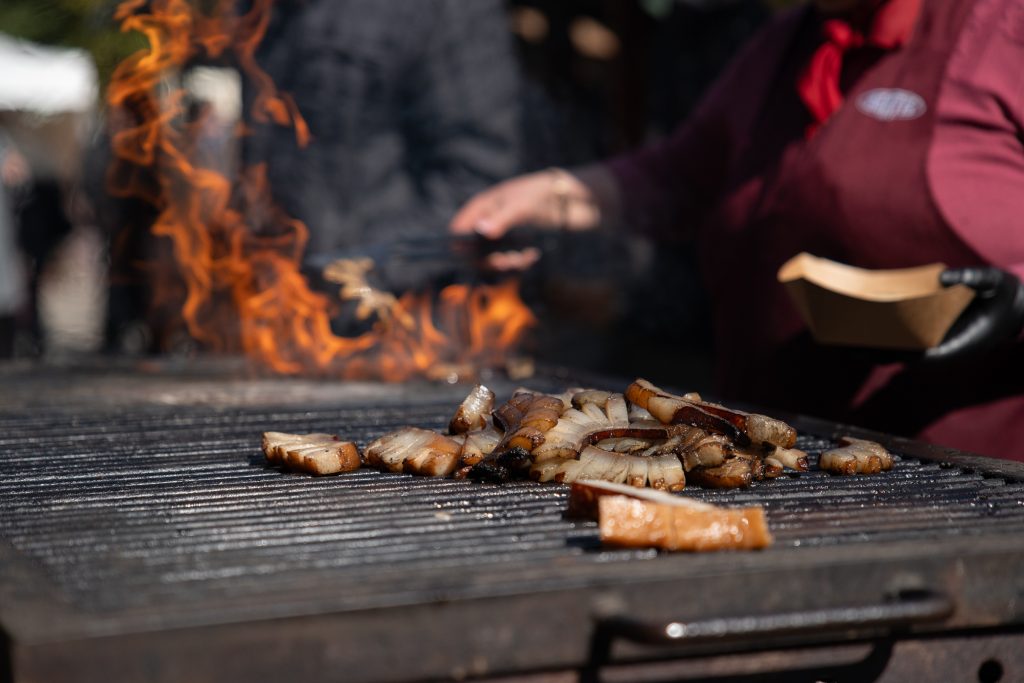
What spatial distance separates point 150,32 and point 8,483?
9.98 feet

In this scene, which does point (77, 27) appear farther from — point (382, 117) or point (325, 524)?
point (325, 524)

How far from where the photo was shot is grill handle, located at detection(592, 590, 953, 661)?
1455 millimetres

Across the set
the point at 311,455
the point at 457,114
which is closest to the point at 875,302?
the point at 311,455

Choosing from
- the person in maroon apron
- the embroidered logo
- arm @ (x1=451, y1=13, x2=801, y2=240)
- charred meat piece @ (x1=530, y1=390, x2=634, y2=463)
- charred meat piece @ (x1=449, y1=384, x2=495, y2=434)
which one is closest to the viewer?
charred meat piece @ (x1=530, y1=390, x2=634, y2=463)

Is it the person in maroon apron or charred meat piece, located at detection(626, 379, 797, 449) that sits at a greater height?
the person in maroon apron

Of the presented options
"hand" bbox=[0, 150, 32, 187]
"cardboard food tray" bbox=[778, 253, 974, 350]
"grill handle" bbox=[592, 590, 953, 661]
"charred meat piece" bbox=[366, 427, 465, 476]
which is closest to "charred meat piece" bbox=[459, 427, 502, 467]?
"charred meat piece" bbox=[366, 427, 465, 476]

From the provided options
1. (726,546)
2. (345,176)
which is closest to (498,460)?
(726,546)

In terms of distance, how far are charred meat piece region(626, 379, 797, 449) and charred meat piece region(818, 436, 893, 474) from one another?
80 mm

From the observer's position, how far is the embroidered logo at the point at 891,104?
3.14 m

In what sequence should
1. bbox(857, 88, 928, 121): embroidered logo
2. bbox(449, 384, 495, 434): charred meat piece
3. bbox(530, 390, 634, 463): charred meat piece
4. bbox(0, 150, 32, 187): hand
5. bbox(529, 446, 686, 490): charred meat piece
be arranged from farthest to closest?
bbox(0, 150, 32, 187): hand < bbox(857, 88, 928, 121): embroidered logo < bbox(449, 384, 495, 434): charred meat piece < bbox(530, 390, 634, 463): charred meat piece < bbox(529, 446, 686, 490): charred meat piece

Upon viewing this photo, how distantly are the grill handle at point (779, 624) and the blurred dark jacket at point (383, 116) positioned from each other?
366 centimetres

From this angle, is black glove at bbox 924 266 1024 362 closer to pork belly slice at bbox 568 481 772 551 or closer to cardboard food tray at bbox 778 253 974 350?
cardboard food tray at bbox 778 253 974 350

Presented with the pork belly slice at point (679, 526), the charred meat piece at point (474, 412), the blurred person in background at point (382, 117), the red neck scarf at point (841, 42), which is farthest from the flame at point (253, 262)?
the pork belly slice at point (679, 526)

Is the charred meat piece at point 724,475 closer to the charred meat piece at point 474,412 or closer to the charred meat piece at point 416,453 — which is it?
the charred meat piece at point 416,453
